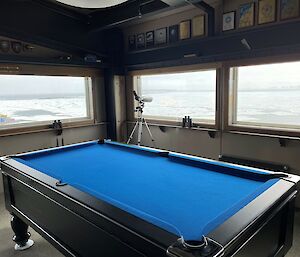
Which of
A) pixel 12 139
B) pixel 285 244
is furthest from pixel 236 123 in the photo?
pixel 12 139

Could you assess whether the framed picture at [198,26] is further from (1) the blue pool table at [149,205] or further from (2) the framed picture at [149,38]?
(1) the blue pool table at [149,205]

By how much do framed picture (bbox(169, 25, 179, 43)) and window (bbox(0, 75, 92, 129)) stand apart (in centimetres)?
176

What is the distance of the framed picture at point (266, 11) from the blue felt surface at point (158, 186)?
2171 millimetres

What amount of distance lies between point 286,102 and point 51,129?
11.9 ft

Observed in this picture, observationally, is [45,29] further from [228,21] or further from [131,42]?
[228,21]

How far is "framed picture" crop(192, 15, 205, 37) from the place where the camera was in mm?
3633

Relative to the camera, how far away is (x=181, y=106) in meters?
4.44

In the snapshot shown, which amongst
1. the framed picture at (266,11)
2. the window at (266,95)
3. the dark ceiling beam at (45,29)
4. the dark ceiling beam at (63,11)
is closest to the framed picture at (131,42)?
the dark ceiling beam at (45,29)

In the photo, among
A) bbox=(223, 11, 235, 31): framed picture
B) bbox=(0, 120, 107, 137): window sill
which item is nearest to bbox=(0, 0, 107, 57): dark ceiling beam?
bbox=(0, 120, 107, 137): window sill

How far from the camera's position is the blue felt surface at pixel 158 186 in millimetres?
1277

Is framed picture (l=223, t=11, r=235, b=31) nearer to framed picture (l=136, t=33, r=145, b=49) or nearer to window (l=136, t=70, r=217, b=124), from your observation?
window (l=136, t=70, r=217, b=124)

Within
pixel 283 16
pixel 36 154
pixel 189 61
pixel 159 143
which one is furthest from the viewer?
pixel 159 143

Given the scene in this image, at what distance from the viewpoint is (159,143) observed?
178 inches

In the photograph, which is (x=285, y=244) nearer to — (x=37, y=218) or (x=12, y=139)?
(x=37, y=218)
